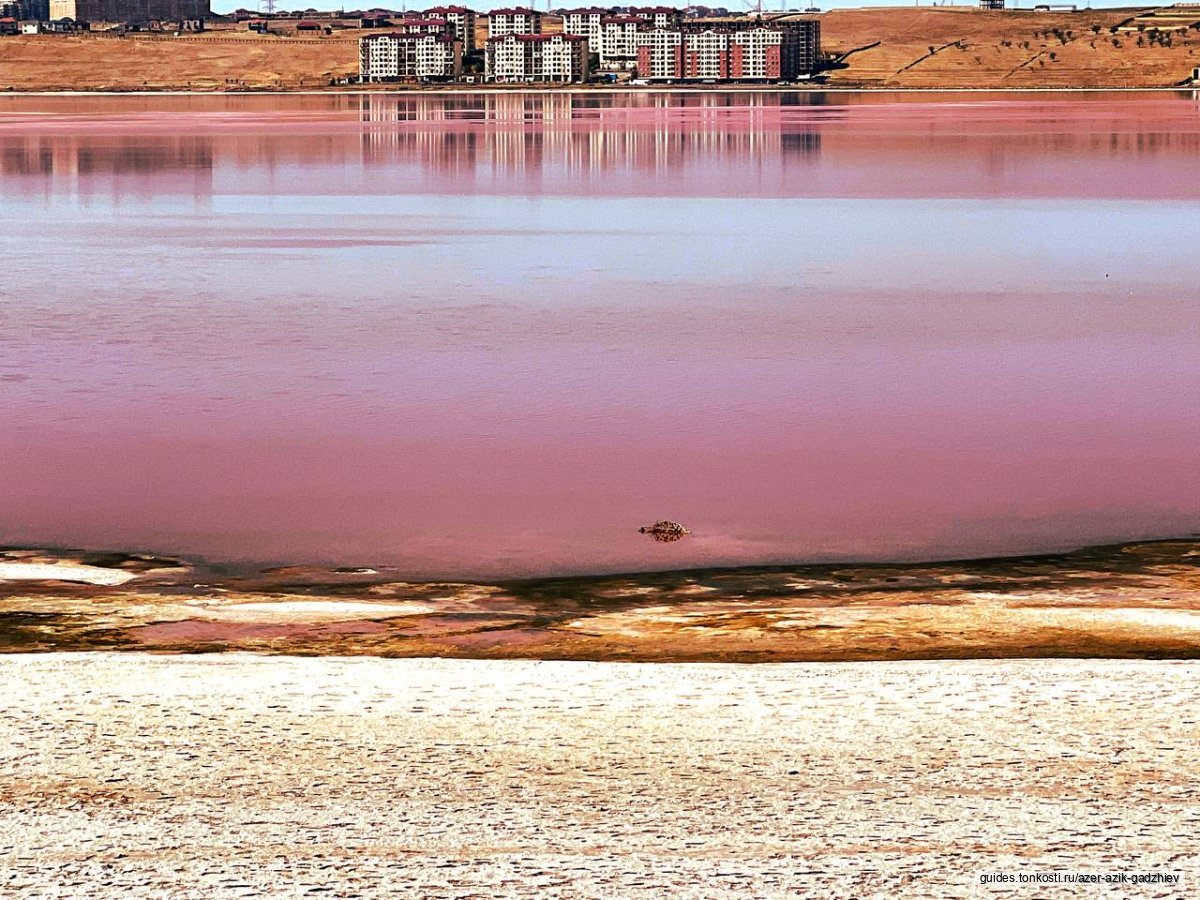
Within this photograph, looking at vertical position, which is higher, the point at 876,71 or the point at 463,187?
the point at 876,71

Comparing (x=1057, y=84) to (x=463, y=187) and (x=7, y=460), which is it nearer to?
(x=463, y=187)

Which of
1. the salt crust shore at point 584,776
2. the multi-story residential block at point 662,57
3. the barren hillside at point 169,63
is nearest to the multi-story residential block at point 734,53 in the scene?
the multi-story residential block at point 662,57

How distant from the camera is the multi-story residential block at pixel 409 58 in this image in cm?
16650

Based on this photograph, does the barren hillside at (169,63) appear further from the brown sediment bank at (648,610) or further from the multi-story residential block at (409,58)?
the brown sediment bank at (648,610)

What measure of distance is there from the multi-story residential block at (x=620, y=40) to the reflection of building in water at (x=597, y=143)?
3839 inches

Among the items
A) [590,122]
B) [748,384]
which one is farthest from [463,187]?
[590,122]

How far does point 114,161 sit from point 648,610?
122 ft

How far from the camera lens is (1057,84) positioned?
5320 inches

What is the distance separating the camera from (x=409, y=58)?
16925 cm

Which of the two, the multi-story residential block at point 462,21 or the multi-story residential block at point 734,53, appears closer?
the multi-story residential block at point 734,53

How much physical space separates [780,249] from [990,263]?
2.74 meters

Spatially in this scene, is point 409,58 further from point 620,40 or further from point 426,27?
point 620,40

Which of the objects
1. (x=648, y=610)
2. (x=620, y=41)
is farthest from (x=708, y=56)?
(x=648, y=610)

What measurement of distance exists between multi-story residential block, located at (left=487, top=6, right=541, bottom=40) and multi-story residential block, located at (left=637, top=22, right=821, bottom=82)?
73.2 feet
